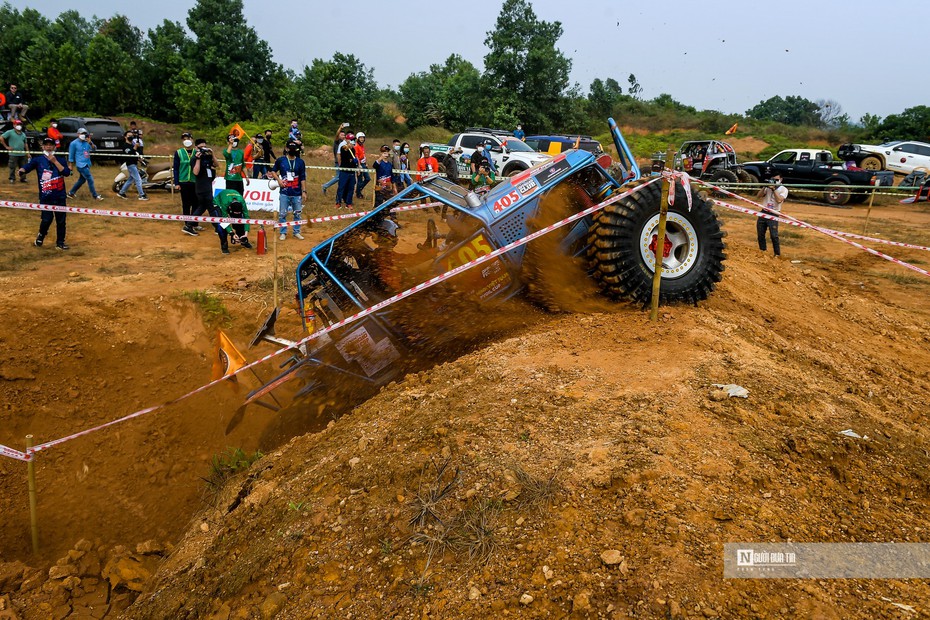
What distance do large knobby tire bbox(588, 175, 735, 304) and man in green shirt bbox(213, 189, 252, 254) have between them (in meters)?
7.05

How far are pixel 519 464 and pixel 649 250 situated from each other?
3096mm

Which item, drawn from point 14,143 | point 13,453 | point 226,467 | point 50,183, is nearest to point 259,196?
point 50,183

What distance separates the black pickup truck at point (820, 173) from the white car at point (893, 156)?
2.79 metres

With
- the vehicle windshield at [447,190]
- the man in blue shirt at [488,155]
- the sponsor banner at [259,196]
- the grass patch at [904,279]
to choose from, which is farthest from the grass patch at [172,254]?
the grass patch at [904,279]

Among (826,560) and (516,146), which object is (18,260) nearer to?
(826,560)

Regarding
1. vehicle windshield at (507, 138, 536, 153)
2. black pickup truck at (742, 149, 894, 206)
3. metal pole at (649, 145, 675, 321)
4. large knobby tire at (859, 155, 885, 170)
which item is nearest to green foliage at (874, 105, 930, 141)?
large knobby tire at (859, 155, 885, 170)

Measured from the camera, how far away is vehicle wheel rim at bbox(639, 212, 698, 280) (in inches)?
217

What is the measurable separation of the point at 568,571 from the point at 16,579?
3750 mm

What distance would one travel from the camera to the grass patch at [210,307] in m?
7.38

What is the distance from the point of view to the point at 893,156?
21156 mm

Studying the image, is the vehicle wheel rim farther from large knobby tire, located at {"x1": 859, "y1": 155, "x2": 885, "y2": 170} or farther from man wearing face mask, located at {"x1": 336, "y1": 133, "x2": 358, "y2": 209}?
large knobby tire, located at {"x1": 859, "y1": 155, "x2": 885, "y2": 170}

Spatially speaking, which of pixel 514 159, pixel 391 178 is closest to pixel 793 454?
pixel 391 178

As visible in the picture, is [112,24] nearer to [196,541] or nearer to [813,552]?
[196,541]

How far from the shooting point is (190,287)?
8.03m
